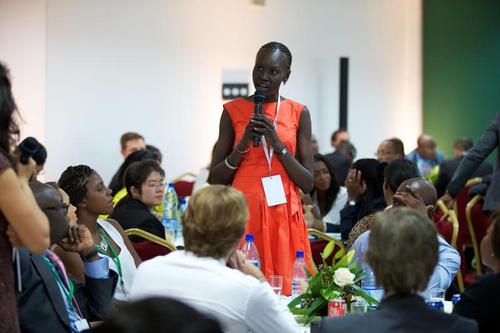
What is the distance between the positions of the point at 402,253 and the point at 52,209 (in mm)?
1186

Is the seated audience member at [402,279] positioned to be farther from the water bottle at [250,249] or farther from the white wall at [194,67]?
the white wall at [194,67]

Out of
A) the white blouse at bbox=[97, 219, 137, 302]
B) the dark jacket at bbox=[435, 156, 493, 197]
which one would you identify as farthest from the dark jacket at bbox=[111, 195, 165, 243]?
the dark jacket at bbox=[435, 156, 493, 197]

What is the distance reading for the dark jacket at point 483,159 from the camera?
6.19 meters

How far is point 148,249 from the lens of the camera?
15.3 ft

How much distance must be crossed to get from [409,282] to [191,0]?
8249 millimetres

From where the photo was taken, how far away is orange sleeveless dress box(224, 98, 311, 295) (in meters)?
3.92

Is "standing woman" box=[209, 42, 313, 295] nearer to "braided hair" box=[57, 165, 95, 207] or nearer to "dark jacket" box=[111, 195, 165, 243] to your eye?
"braided hair" box=[57, 165, 95, 207]

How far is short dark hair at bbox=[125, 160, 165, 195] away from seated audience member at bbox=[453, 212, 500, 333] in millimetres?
3252

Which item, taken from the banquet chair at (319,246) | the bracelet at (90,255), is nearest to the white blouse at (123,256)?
the bracelet at (90,255)

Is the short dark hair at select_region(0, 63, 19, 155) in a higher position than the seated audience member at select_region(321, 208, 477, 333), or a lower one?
higher

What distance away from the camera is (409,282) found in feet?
7.58

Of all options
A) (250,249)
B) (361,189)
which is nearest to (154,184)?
(361,189)

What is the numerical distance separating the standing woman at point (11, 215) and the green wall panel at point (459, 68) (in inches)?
389

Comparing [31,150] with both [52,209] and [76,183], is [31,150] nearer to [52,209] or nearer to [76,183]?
[52,209]
